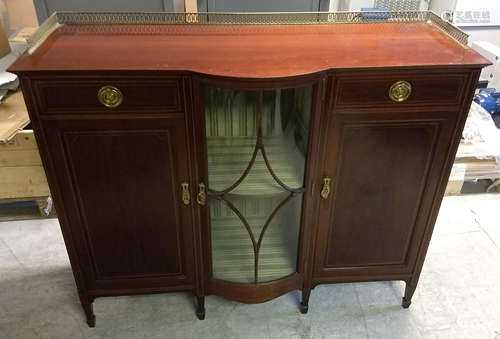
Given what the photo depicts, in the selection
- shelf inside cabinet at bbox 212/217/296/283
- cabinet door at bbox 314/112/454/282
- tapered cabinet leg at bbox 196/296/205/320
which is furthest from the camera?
tapered cabinet leg at bbox 196/296/205/320

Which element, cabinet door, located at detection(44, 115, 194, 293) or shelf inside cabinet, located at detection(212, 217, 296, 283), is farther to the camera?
shelf inside cabinet, located at detection(212, 217, 296, 283)

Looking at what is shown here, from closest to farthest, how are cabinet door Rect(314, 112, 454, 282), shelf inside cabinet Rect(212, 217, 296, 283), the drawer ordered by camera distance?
the drawer
cabinet door Rect(314, 112, 454, 282)
shelf inside cabinet Rect(212, 217, 296, 283)

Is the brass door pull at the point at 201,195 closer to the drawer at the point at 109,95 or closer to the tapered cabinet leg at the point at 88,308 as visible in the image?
the drawer at the point at 109,95

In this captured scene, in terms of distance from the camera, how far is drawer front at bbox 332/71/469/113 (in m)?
0.91

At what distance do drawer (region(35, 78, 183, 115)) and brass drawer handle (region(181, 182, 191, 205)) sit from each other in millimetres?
192

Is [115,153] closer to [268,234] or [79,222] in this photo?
[79,222]

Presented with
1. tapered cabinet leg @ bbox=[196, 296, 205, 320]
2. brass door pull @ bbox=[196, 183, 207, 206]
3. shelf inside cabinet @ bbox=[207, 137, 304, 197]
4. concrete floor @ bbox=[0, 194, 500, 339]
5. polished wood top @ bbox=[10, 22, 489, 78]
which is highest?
polished wood top @ bbox=[10, 22, 489, 78]

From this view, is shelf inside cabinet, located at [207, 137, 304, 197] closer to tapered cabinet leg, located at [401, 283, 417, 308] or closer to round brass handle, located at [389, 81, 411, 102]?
round brass handle, located at [389, 81, 411, 102]

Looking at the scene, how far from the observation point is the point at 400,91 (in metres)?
0.93

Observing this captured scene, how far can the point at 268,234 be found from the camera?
1.13 metres

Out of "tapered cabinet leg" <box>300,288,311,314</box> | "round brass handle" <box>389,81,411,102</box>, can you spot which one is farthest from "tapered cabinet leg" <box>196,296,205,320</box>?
"round brass handle" <box>389,81,411,102</box>

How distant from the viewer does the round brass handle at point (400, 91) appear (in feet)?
3.02

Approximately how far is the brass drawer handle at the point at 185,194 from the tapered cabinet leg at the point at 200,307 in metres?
0.34

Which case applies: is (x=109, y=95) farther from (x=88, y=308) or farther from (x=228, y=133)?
(x=88, y=308)
